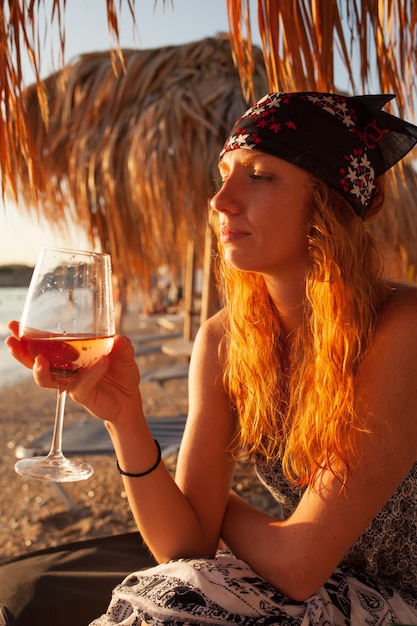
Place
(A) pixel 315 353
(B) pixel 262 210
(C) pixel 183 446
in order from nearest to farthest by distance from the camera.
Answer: (B) pixel 262 210 → (A) pixel 315 353 → (C) pixel 183 446

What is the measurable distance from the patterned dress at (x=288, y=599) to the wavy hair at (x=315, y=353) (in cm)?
19

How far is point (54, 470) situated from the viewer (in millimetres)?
1381

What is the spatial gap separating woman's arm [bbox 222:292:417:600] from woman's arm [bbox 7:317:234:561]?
8.6 inches

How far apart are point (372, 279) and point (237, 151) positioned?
1.81ft

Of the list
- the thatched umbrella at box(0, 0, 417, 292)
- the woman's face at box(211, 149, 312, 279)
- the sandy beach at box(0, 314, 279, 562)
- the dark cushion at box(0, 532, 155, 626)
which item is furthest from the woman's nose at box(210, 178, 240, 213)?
the sandy beach at box(0, 314, 279, 562)

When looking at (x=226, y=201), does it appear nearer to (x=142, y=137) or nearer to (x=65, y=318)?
(x=65, y=318)

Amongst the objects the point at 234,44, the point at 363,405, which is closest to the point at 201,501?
the point at 363,405

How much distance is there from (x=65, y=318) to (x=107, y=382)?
0.97 ft

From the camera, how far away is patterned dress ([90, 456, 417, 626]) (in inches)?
54.1

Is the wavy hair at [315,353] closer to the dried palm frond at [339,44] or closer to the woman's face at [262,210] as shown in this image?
the woman's face at [262,210]

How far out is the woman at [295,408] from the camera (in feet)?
4.82

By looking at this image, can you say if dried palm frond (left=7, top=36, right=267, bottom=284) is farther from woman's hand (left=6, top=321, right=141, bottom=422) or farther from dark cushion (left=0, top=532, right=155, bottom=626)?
woman's hand (left=6, top=321, right=141, bottom=422)

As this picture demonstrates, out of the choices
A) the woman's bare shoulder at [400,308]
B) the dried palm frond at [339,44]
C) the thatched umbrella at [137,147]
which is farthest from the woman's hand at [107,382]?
the thatched umbrella at [137,147]

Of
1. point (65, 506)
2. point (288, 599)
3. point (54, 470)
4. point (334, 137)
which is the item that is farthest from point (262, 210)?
point (65, 506)
